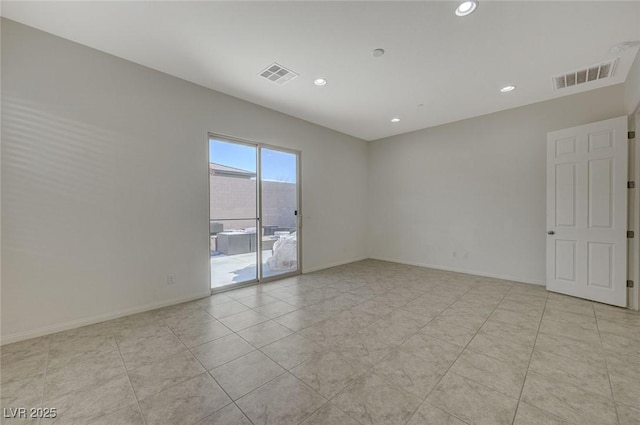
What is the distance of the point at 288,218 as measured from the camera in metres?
4.82

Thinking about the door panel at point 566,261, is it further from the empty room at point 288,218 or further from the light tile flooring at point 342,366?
the light tile flooring at point 342,366

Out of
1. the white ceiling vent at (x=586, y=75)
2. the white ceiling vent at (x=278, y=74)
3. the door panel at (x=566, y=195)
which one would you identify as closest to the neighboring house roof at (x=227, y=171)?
the white ceiling vent at (x=278, y=74)

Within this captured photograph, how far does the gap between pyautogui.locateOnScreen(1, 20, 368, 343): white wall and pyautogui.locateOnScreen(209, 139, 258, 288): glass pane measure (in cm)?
21

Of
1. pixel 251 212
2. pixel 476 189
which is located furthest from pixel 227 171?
pixel 476 189

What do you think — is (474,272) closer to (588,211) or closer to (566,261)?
(566,261)

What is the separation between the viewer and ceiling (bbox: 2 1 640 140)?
87.2 inches

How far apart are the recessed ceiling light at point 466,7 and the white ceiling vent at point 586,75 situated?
2151 millimetres

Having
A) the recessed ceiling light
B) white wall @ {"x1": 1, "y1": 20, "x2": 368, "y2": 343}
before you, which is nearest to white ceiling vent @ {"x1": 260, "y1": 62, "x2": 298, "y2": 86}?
white wall @ {"x1": 1, "y1": 20, "x2": 368, "y2": 343}

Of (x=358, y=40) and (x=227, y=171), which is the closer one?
(x=358, y=40)

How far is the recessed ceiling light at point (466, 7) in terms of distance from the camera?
2108mm

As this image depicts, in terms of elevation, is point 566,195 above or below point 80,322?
above

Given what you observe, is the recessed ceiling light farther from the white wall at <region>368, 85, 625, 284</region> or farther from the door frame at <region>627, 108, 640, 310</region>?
the white wall at <region>368, 85, 625, 284</region>

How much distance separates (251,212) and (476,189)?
14.2ft

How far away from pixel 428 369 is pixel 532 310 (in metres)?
2.16
